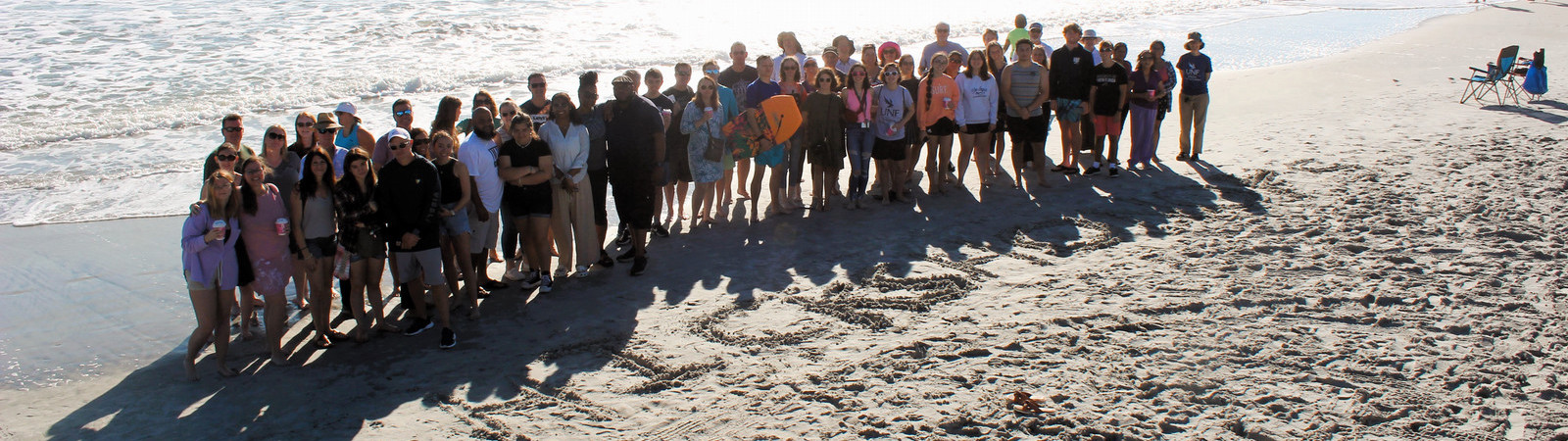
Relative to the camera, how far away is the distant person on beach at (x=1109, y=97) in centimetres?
1014

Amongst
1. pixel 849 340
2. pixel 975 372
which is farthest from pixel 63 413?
pixel 975 372

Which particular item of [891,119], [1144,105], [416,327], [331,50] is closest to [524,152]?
[416,327]

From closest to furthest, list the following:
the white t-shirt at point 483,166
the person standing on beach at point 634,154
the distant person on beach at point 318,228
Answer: the distant person on beach at point 318,228, the white t-shirt at point 483,166, the person standing on beach at point 634,154

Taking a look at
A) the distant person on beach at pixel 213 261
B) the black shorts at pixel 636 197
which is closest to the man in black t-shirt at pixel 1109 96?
the black shorts at pixel 636 197

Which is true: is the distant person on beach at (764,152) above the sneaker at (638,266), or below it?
above

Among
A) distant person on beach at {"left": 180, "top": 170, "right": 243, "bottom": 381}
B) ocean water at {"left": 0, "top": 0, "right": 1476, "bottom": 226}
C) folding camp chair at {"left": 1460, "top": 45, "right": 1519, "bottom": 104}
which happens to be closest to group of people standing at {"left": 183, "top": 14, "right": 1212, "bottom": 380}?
distant person on beach at {"left": 180, "top": 170, "right": 243, "bottom": 381}

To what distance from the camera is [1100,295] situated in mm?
6652

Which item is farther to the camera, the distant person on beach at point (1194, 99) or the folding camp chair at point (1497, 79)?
the folding camp chair at point (1497, 79)

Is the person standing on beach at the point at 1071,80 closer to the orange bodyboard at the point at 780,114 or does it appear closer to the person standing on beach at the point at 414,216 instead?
the orange bodyboard at the point at 780,114

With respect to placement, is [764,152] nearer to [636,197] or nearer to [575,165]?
[636,197]

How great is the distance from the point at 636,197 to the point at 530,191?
2.78 ft

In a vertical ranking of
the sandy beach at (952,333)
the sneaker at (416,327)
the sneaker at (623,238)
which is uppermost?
the sneaker at (623,238)

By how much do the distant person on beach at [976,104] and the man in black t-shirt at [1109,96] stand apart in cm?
119

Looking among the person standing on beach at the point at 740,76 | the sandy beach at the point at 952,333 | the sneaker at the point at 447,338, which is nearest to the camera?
the sandy beach at the point at 952,333
